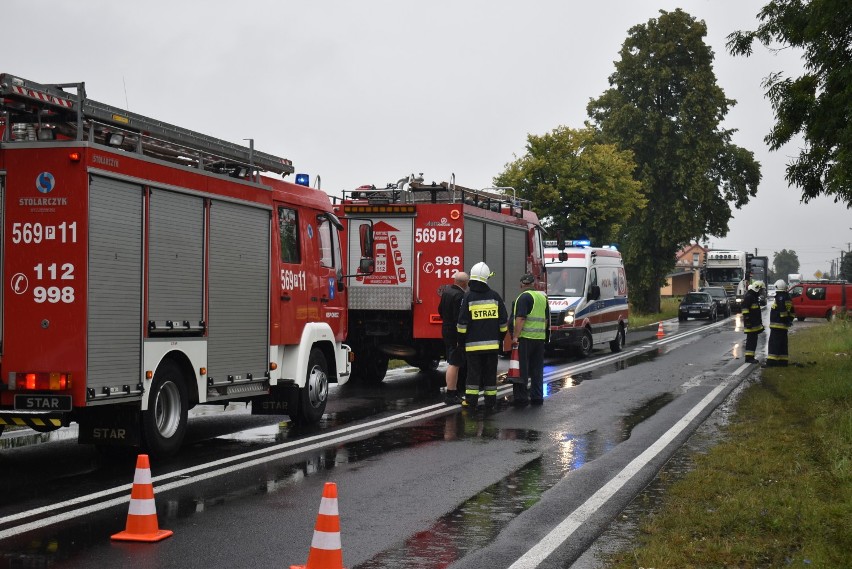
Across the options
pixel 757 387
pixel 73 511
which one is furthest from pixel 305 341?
pixel 757 387

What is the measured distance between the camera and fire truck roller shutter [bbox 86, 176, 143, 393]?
29.0ft

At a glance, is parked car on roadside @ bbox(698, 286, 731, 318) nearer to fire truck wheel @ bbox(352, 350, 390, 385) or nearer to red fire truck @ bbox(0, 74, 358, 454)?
fire truck wheel @ bbox(352, 350, 390, 385)

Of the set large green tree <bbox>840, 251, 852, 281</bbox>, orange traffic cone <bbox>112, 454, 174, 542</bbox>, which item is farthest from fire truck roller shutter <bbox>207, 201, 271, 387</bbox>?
large green tree <bbox>840, 251, 852, 281</bbox>

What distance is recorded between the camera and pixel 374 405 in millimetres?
15086

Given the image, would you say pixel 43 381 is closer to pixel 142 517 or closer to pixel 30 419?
pixel 30 419

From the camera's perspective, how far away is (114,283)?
9117mm

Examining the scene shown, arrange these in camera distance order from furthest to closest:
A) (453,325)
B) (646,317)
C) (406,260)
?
(646,317)
(406,260)
(453,325)

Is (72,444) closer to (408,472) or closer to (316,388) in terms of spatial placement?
(316,388)

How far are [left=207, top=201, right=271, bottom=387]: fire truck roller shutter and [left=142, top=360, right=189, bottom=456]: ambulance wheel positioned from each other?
53 centimetres

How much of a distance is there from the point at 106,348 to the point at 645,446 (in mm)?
5492

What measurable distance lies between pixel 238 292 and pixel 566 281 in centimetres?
1501

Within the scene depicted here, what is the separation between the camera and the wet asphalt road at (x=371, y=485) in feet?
21.4

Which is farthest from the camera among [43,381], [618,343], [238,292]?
[618,343]

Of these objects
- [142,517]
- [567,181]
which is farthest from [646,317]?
[142,517]
